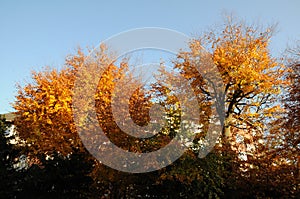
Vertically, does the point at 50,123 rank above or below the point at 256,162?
above

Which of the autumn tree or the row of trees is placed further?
the autumn tree

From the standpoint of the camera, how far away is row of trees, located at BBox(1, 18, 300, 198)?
16.4m

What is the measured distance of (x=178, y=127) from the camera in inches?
655

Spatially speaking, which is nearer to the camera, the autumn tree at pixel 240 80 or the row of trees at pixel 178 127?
the row of trees at pixel 178 127

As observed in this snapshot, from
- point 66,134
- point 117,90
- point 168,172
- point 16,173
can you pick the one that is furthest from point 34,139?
point 168,172

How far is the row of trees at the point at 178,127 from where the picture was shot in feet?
53.8

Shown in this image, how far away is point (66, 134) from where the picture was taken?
2206 cm

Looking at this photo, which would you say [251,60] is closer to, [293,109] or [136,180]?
[293,109]

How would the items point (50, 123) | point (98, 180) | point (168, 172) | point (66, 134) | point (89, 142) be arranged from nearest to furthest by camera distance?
point (168, 172) < point (98, 180) < point (89, 142) < point (66, 134) < point (50, 123)

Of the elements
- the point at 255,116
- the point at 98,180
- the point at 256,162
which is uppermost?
the point at 255,116

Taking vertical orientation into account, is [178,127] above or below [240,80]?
below

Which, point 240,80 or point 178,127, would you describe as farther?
point 240,80

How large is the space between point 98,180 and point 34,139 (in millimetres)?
8089

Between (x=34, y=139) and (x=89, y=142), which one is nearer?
(x=89, y=142)
